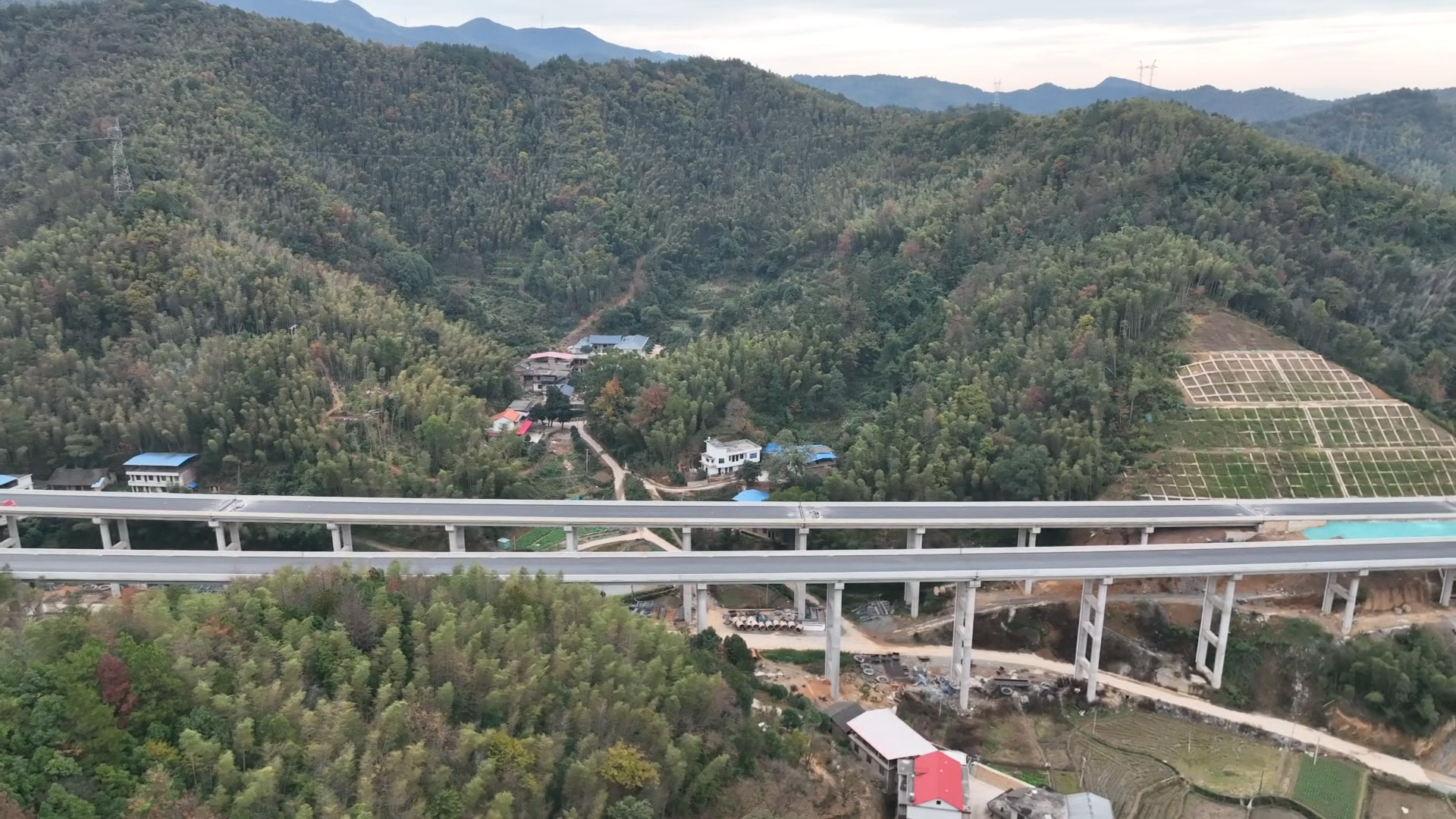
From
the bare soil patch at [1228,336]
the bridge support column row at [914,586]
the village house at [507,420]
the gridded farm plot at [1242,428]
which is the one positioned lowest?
the bridge support column row at [914,586]

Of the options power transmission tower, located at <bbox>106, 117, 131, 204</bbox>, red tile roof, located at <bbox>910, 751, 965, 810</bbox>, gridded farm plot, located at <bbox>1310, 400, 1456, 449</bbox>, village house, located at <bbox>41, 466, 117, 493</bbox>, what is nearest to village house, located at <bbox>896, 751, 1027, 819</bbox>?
red tile roof, located at <bbox>910, 751, 965, 810</bbox>

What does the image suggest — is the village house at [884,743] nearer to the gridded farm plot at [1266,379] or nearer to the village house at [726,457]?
the village house at [726,457]

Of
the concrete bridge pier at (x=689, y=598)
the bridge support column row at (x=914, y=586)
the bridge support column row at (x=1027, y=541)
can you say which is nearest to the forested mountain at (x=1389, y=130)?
the bridge support column row at (x=1027, y=541)

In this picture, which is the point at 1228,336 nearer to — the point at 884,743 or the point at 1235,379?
the point at 1235,379

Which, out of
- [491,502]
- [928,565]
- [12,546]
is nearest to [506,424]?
[491,502]

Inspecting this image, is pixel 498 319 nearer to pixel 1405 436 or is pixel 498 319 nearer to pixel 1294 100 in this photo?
pixel 1405 436
